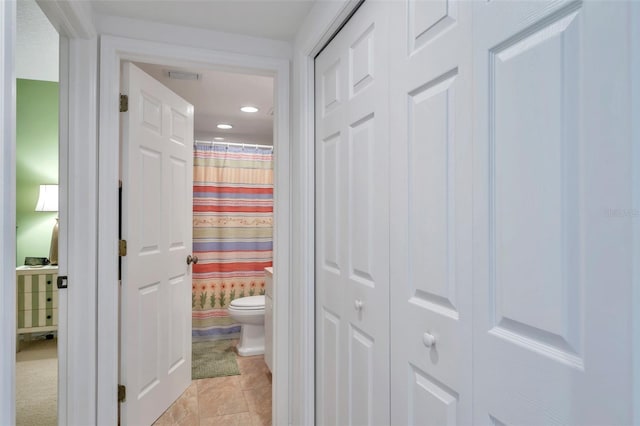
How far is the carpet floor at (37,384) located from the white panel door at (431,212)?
229 cm

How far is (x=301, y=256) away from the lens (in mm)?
1886

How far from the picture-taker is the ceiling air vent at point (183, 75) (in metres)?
2.69

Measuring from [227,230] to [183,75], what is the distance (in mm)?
1554

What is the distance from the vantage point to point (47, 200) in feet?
11.2

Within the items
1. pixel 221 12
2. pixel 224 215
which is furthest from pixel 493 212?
pixel 224 215

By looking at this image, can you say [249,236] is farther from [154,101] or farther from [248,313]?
[154,101]

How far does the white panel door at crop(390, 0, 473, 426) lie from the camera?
87 cm

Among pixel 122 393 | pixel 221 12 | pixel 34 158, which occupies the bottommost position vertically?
pixel 122 393

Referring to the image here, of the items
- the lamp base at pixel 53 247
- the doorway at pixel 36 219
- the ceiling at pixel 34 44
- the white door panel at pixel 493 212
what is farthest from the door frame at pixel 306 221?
the lamp base at pixel 53 247

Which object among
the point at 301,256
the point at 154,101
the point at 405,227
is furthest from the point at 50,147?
the point at 405,227

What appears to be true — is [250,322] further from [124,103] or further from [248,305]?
[124,103]

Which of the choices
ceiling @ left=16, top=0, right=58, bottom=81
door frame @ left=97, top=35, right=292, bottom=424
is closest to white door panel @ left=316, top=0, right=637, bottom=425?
door frame @ left=97, top=35, right=292, bottom=424

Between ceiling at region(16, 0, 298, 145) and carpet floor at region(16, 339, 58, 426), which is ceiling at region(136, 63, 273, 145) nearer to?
ceiling at region(16, 0, 298, 145)

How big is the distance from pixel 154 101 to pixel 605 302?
7.58 feet
